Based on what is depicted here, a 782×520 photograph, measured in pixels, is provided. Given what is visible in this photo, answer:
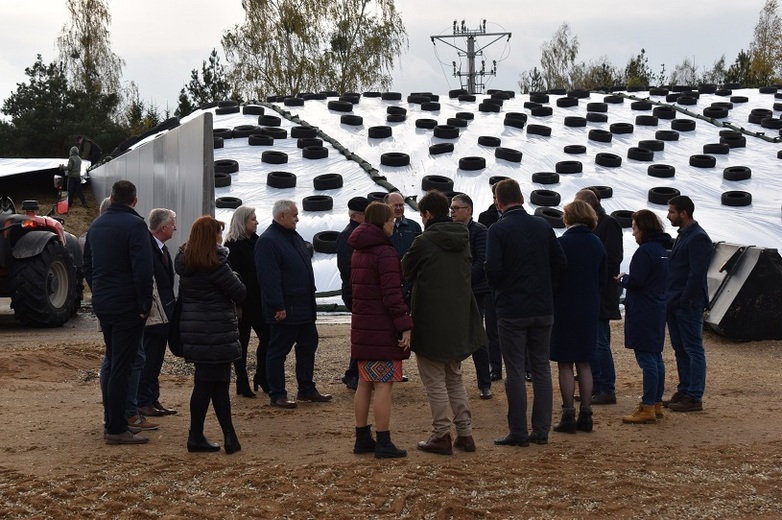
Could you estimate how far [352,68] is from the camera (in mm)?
48156

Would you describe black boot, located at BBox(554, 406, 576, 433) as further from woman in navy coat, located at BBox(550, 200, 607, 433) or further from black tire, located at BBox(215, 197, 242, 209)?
black tire, located at BBox(215, 197, 242, 209)

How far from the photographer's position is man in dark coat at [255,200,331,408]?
7.53 metres

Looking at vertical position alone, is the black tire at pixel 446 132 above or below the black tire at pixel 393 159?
above

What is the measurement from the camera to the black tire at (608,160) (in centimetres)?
1783

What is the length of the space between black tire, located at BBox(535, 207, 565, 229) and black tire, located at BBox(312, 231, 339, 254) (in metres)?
3.01

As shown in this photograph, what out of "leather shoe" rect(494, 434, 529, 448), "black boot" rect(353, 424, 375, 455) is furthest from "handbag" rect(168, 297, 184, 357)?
"leather shoe" rect(494, 434, 529, 448)

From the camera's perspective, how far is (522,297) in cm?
634

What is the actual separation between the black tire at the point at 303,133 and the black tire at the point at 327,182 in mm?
2751

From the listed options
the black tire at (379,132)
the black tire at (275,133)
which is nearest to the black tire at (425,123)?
the black tire at (379,132)

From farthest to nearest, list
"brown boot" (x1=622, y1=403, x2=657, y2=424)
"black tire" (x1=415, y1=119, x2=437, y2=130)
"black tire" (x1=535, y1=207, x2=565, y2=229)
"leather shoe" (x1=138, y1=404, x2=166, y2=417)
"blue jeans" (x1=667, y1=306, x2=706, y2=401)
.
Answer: "black tire" (x1=415, y1=119, x2=437, y2=130) < "black tire" (x1=535, y1=207, x2=565, y2=229) < "blue jeans" (x1=667, y1=306, x2=706, y2=401) < "leather shoe" (x1=138, y1=404, x2=166, y2=417) < "brown boot" (x1=622, y1=403, x2=657, y2=424)

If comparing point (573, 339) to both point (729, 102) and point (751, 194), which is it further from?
point (729, 102)

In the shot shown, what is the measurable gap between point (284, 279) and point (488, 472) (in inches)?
105

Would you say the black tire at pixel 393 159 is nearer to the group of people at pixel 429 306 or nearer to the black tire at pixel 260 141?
the black tire at pixel 260 141

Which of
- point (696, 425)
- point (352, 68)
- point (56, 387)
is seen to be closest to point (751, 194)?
point (696, 425)
